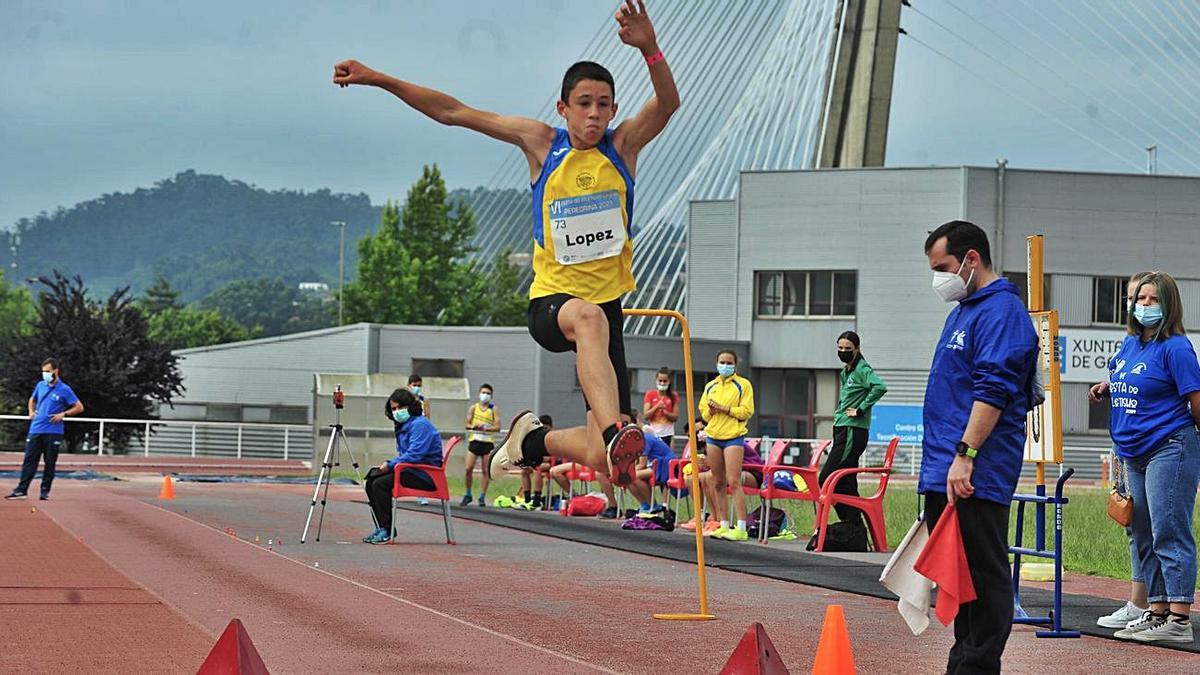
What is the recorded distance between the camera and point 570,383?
54625 millimetres

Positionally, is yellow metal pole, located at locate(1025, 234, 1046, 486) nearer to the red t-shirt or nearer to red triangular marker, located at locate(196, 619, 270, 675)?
red triangular marker, located at locate(196, 619, 270, 675)

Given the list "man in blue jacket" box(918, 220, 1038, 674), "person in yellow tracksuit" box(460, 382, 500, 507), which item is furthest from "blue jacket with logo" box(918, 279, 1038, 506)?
"person in yellow tracksuit" box(460, 382, 500, 507)

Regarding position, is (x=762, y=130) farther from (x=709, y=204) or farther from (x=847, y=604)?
(x=847, y=604)

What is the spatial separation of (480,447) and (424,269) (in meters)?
69.6

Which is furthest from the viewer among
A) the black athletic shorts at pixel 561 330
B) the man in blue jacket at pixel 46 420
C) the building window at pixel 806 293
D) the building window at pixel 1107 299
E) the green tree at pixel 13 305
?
the green tree at pixel 13 305

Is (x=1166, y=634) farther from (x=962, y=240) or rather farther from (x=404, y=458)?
(x=404, y=458)

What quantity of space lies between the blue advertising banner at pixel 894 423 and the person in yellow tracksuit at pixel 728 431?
2818cm

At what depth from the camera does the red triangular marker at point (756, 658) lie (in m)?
6.03

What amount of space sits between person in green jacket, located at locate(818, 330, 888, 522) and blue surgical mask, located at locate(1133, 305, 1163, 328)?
6.99 metres

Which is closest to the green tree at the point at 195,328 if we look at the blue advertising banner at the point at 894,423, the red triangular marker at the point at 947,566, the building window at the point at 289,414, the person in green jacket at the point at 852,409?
the building window at the point at 289,414

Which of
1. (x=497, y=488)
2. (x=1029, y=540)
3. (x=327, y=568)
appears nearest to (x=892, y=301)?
(x=497, y=488)

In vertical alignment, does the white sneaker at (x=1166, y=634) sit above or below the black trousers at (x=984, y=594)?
below

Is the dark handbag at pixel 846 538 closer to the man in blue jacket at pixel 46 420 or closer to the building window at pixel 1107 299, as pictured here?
the man in blue jacket at pixel 46 420

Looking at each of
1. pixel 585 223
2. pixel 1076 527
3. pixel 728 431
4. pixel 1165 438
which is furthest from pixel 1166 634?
pixel 1076 527
